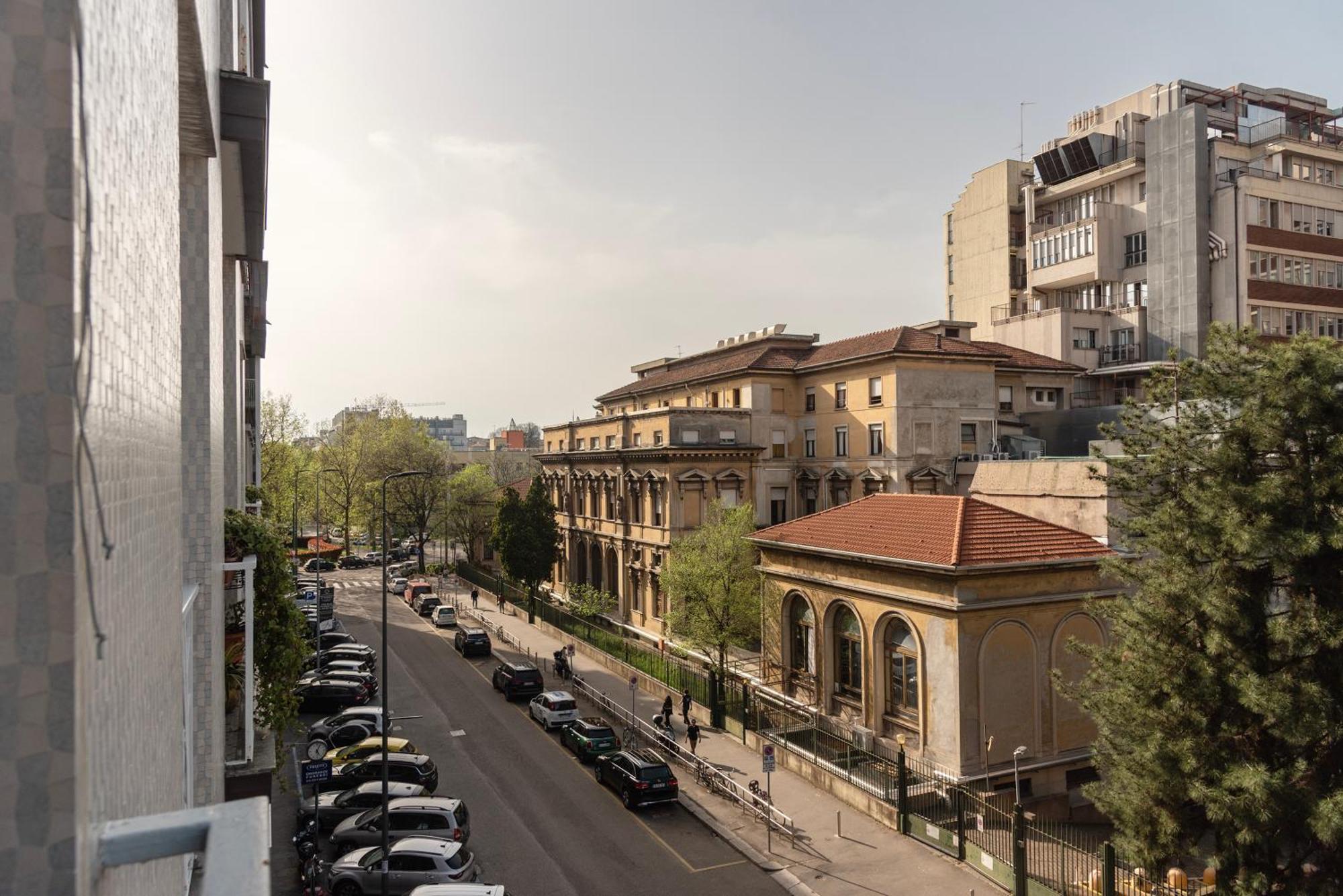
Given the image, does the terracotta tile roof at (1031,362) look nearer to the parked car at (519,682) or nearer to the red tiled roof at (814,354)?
the red tiled roof at (814,354)

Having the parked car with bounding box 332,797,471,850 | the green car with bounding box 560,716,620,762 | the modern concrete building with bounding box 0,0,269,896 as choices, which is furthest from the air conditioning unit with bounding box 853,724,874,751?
the modern concrete building with bounding box 0,0,269,896

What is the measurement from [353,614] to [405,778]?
36057mm

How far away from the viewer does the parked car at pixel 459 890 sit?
1642 centimetres

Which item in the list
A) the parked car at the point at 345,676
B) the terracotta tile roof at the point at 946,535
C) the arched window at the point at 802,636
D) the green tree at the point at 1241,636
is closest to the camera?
the green tree at the point at 1241,636

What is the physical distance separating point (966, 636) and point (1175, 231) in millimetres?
42534

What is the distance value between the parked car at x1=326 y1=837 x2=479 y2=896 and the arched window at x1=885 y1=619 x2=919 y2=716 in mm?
13437

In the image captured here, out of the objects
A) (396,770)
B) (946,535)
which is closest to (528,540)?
(396,770)

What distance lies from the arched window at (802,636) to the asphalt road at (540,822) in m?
7.68

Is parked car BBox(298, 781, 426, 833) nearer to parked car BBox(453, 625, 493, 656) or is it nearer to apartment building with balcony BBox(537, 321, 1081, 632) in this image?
parked car BBox(453, 625, 493, 656)

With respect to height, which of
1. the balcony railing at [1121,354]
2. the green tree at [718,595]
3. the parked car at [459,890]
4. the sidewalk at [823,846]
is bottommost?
the sidewalk at [823,846]

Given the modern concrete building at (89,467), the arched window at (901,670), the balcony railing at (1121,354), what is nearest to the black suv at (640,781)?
the arched window at (901,670)

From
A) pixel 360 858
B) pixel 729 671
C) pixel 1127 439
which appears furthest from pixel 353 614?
pixel 1127 439

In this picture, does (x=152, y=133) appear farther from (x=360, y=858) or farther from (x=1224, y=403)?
(x=360, y=858)

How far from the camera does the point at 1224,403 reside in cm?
1684
